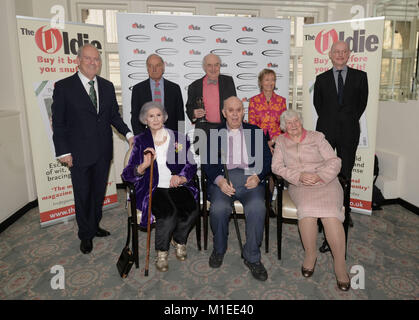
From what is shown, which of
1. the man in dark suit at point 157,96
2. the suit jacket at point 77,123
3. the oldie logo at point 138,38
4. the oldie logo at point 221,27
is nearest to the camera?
the suit jacket at point 77,123

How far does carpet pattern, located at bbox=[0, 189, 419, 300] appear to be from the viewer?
2439 millimetres

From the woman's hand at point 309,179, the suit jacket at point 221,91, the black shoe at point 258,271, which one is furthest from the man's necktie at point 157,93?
the black shoe at point 258,271

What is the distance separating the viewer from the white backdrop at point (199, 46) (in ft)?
13.8

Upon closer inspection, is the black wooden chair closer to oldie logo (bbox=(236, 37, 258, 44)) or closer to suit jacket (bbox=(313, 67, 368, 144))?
suit jacket (bbox=(313, 67, 368, 144))

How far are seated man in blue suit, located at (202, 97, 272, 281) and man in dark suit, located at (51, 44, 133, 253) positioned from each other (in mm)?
860

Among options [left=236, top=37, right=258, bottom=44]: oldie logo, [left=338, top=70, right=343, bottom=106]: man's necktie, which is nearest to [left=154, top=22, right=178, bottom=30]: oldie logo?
[left=236, top=37, right=258, bottom=44]: oldie logo

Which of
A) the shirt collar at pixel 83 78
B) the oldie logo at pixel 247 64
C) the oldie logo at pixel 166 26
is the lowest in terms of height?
the shirt collar at pixel 83 78

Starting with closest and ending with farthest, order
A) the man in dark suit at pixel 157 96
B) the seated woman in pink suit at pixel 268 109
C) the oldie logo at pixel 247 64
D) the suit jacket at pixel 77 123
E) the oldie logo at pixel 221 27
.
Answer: the suit jacket at pixel 77 123
the seated woman in pink suit at pixel 268 109
the man in dark suit at pixel 157 96
the oldie logo at pixel 221 27
the oldie logo at pixel 247 64

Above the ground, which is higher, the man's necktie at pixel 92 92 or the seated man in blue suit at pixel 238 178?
the man's necktie at pixel 92 92

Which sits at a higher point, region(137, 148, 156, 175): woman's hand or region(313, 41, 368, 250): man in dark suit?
region(313, 41, 368, 250): man in dark suit

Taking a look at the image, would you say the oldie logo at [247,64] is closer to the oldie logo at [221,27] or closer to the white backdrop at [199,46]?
the white backdrop at [199,46]

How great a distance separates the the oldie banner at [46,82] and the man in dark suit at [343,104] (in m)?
2.71

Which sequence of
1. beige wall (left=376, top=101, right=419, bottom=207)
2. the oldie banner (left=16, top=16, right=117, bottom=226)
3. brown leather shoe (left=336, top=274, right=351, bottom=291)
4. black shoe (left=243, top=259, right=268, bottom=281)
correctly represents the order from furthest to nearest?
1. beige wall (left=376, top=101, right=419, bottom=207)
2. the oldie banner (left=16, top=16, right=117, bottom=226)
3. black shoe (left=243, top=259, right=268, bottom=281)
4. brown leather shoe (left=336, top=274, right=351, bottom=291)
